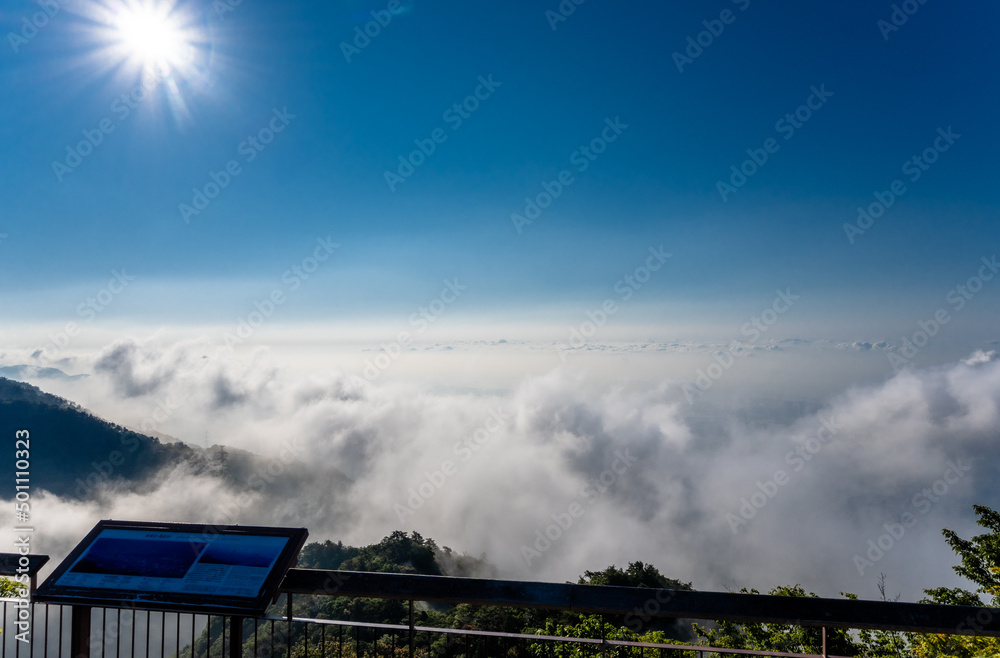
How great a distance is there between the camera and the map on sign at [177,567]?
2895mm

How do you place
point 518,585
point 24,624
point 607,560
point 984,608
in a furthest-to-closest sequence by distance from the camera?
point 607,560 → point 24,624 → point 518,585 → point 984,608

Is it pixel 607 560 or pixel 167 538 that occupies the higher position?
pixel 167 538

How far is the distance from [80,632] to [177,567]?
701 mm

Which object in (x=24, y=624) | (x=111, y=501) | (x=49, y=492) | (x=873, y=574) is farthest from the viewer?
(x=873, y=574)

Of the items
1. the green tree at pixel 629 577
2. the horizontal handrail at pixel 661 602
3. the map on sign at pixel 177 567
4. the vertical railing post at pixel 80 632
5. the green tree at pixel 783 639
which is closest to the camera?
the horizontal handrail at pixel 661 602

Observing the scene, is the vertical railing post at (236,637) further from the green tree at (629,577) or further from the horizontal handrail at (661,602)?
the green tree at (629,577)

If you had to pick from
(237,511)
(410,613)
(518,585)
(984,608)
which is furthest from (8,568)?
(237,511)

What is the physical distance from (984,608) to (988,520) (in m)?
27.0

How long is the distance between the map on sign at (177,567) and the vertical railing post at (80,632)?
0.51 feet

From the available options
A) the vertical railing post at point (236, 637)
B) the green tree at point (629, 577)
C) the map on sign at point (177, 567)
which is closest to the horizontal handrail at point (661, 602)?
the map on sign at point (177, 567)

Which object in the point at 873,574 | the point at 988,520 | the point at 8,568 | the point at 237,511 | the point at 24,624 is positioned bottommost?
the point at 873,574

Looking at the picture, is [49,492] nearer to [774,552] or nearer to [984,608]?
[984,608]

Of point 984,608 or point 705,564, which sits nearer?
point 984,608

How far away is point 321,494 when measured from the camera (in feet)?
602
